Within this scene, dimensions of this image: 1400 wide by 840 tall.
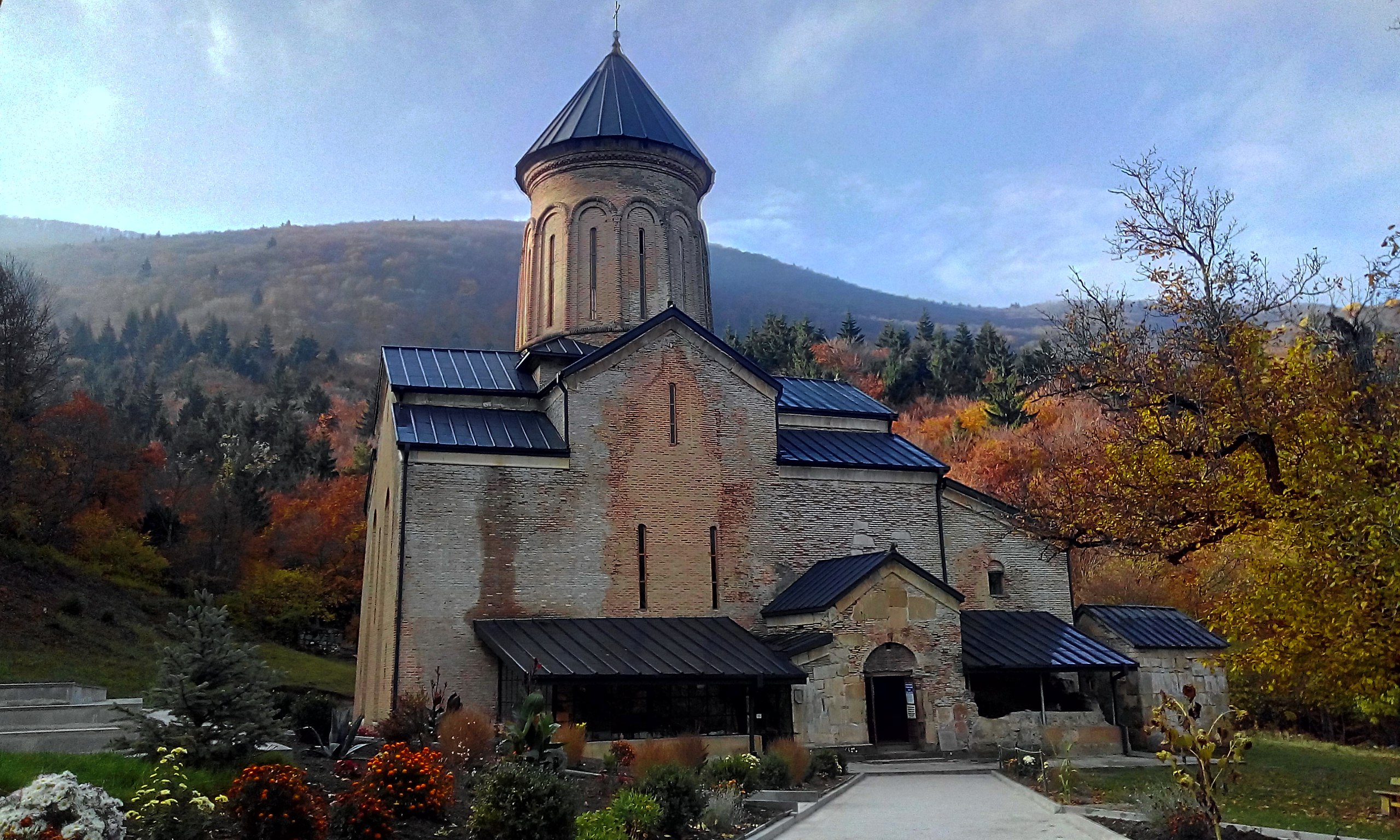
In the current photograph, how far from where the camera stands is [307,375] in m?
88.1

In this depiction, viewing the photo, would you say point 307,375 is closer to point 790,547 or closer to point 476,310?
point 476,310

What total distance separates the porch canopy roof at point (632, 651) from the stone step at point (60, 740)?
20.0ft

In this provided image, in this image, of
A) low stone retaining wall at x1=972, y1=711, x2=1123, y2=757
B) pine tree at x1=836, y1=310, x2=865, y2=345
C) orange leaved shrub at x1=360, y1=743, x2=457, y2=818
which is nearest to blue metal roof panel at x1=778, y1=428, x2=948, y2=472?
low stone retaining wall at x1=972, y1=711, x2=1123, y2=757

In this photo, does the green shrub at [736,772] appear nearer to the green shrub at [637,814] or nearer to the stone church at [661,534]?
the green shrub at [637,814]

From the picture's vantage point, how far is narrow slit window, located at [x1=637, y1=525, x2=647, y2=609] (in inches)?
733

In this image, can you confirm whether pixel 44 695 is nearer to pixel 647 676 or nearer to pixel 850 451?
pixel 647 676

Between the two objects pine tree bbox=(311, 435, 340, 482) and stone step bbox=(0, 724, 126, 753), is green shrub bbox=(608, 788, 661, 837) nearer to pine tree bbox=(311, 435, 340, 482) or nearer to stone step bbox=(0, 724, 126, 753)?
stone step bbox=(0, 724, 126, 753)

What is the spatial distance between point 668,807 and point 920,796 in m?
4.40

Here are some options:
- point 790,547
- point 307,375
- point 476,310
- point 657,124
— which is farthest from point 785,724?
point 476,310

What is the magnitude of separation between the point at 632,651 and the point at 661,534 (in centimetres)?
288

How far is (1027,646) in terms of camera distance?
64.3 feet

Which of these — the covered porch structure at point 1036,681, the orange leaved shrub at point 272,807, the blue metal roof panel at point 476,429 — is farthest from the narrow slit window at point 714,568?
the orange leaved shrub at point 272,807

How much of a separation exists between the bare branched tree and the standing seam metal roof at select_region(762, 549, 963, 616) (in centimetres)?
2318

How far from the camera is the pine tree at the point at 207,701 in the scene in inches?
378
